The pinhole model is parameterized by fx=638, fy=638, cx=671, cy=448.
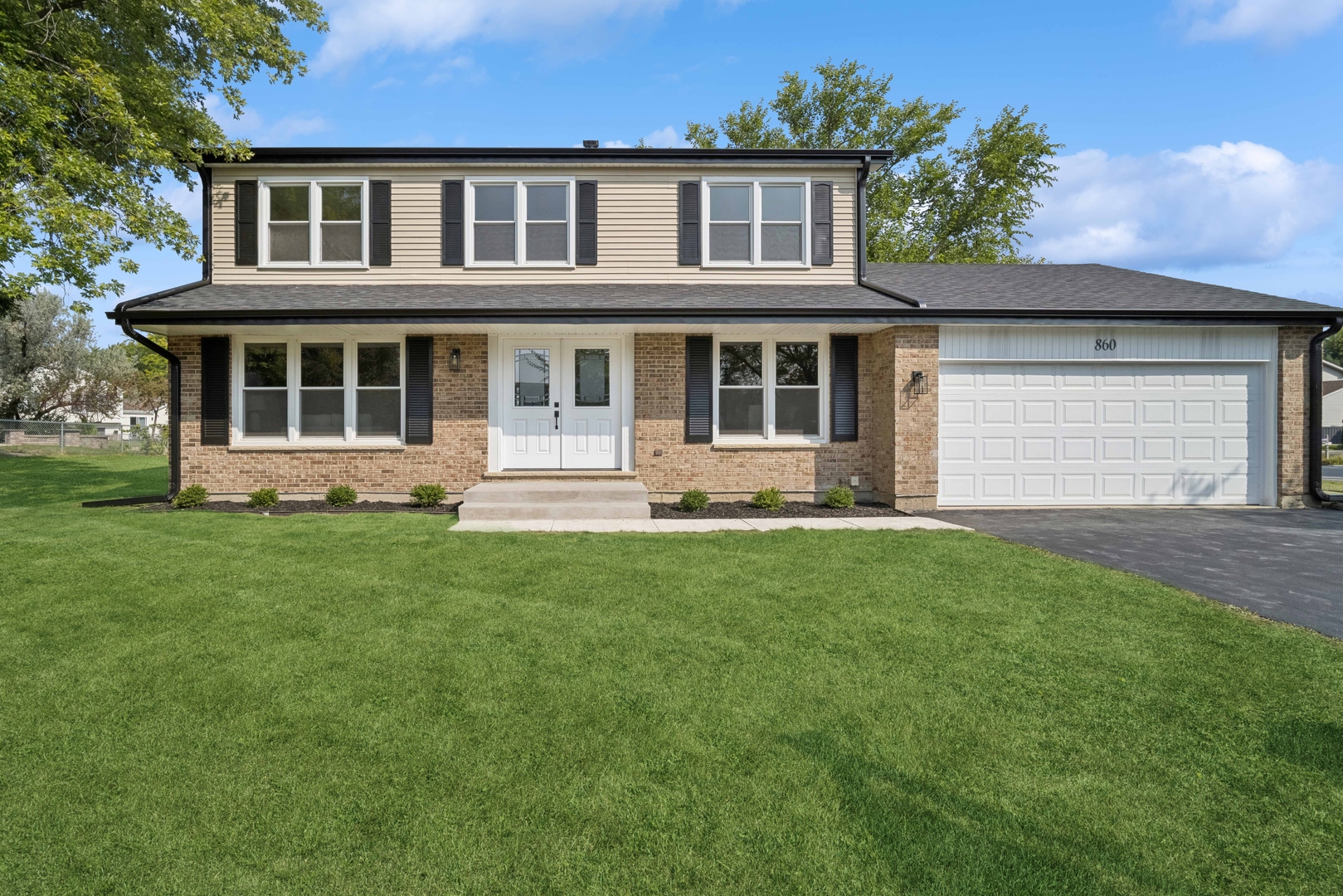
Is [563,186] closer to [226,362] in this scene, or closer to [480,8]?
[480,8]

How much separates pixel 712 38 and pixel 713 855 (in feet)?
49.3

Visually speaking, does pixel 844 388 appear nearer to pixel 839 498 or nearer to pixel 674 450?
pixel 839 498

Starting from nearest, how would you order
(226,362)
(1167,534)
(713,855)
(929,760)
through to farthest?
(713,855) < (929,760) < (1167,534) < (226,362)

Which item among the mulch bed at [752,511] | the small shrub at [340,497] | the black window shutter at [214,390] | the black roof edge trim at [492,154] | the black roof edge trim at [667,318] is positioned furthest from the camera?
the black roof edge trim at [492,154]

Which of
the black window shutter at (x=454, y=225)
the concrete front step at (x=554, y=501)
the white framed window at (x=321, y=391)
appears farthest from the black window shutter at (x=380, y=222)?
the concrete front step at (x=554, y=501)

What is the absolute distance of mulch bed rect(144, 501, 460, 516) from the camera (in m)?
9.77

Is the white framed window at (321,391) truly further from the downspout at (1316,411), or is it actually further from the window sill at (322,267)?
the downspout at (1316,411)

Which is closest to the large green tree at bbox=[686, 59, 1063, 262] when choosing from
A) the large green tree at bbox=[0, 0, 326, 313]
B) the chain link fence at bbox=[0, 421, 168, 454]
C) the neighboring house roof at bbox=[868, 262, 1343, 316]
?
the neighboring house roof at bbox=[868, 262, 1343, 316]

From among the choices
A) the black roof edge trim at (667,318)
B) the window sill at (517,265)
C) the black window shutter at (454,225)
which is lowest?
the black roof edge trim at (667,318)

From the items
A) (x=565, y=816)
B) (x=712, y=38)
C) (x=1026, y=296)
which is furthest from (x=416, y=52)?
(x=565, y=816)

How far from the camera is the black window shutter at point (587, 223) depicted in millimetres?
11117

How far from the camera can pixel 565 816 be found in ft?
8.03

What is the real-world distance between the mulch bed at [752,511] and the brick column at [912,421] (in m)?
0.43

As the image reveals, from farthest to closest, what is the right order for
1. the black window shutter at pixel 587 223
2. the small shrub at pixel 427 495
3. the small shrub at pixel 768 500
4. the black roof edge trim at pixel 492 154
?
the black window shutter at pixel 587 223
the black roof edge trim at pixel 492 154
the small shrub at pixel 427 495
the small shrub at pixel 768 500
